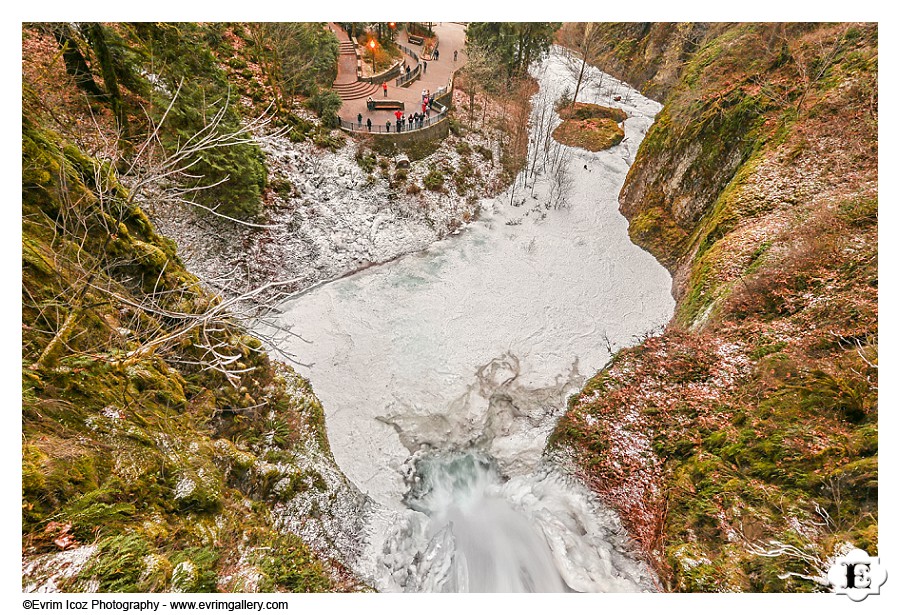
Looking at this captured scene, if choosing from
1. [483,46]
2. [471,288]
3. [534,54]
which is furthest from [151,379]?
[534,54]

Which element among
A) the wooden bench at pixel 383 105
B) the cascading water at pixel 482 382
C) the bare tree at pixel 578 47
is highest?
the bare tree at pixel 578 47

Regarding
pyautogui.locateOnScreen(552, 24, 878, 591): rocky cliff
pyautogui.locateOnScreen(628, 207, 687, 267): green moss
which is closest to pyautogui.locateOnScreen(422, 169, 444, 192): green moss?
pyautogui.locateOnScreen(628, 207, 687, 267): green moss

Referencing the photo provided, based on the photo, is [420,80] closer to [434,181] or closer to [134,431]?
[434,181]

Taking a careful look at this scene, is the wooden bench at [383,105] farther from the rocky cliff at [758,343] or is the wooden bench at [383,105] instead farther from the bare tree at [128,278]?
the bare tree at [128,278]

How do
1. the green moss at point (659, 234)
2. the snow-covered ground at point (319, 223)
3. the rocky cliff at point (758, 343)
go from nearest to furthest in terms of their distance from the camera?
the rocky cliff at point (758, 343), the snow-covered ground at point (319, 223), the green moss at point (659, 234)

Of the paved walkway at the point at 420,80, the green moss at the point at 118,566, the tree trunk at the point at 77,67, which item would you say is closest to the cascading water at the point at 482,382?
the green moss at the point at 118,566

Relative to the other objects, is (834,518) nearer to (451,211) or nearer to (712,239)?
(712,239)

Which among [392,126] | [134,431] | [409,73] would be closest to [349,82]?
[409,73]
